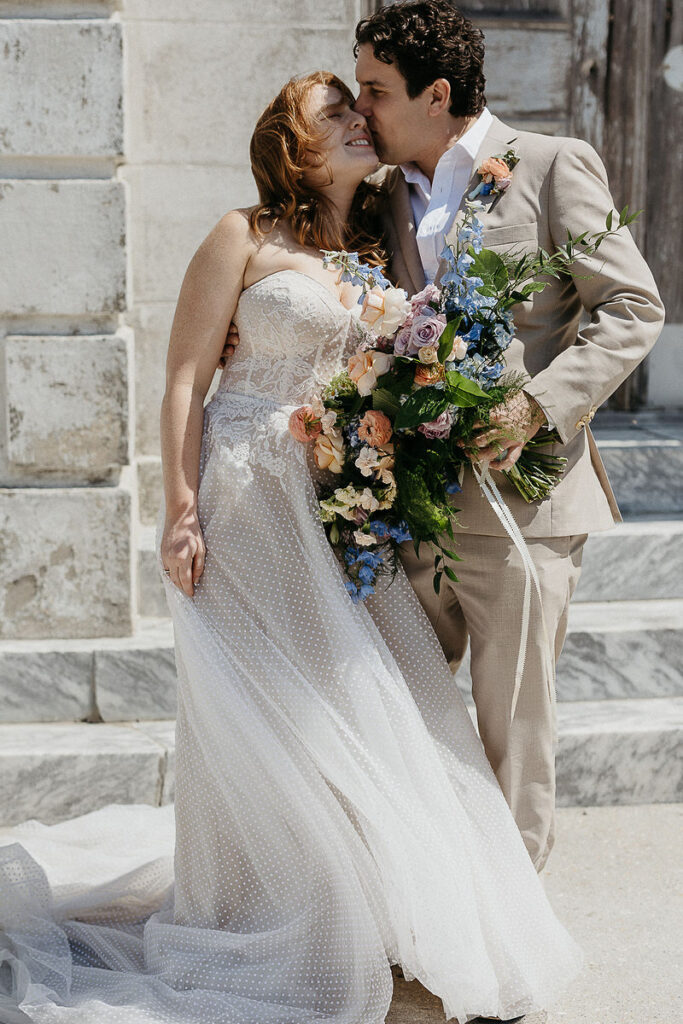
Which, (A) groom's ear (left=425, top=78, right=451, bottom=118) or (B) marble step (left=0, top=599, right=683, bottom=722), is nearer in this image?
(A) groom's ear (left=425, top=78, right=451, bottom=118)

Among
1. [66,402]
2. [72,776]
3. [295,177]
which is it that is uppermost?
[295,177]

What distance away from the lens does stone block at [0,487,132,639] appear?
3.97 metres

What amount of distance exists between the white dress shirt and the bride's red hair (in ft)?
0.45

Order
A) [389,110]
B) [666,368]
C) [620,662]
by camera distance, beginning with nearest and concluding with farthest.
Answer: [389,110], [620,662], [666,368]

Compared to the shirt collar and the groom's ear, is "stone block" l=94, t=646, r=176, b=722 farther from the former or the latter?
the groom's ear

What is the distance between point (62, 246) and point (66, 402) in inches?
20.4

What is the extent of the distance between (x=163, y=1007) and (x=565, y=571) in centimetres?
140

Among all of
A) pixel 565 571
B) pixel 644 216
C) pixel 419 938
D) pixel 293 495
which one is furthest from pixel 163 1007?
pixel 644 216

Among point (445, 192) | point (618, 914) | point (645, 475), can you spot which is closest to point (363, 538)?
point (445, 192)

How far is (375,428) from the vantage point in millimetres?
2607

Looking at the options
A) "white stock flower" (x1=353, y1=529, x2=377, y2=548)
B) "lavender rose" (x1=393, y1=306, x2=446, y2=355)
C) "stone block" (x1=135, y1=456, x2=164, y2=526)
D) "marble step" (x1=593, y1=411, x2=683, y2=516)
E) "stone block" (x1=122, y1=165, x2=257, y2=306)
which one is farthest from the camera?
"marble step" (x1=593, y1=411, x2=683, y2=516)

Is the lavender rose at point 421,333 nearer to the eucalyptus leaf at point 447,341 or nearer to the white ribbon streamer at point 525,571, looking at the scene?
the eucalyptus leaf at point 447,341

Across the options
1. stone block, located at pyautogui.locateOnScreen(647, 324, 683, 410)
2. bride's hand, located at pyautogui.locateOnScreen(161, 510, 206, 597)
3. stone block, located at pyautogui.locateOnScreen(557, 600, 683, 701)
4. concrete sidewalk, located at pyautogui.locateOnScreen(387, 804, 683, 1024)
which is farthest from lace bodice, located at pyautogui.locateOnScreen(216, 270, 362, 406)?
stone block, located at pyautogui.locateOnScreen(647, 324, 683, 410)

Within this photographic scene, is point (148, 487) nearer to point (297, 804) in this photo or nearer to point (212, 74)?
point (212, 74)
